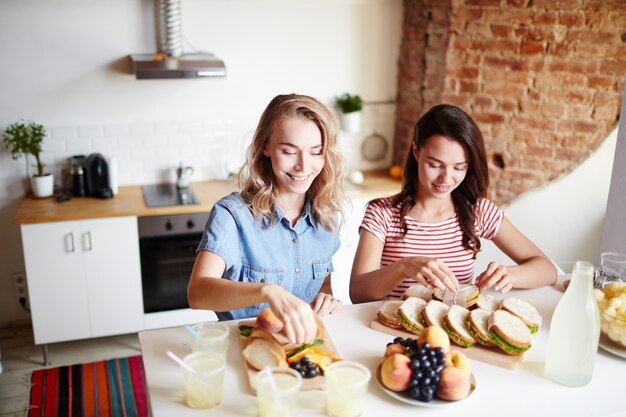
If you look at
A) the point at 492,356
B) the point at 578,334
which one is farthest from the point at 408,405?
the point at 578,334

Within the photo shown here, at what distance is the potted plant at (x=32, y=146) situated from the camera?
3408mm

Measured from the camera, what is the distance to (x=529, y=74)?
3402 mm

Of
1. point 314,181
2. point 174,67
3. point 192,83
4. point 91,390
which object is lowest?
point 91,390

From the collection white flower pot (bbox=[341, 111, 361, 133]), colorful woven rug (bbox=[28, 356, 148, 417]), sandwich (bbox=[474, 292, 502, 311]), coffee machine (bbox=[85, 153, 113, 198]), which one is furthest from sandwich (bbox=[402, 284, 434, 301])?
white flower pot (bbox=[341, 111, 361, 133])

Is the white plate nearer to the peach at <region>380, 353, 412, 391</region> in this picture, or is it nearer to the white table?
the white table

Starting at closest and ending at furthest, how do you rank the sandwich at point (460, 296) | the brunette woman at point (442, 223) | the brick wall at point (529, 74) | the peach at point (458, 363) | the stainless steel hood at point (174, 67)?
1. the peach at point (458, 363)
2. the sandwich at point (460, 296)
3. the brunette woman at point (442, 223)
4. the brick wall at point (529, 74)
5. the stainless steel hood at point (174, 67)

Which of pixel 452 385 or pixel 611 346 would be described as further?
pixel 611 346

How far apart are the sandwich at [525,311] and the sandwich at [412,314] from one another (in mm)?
230

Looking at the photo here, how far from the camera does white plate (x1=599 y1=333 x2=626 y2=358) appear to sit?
1530mm

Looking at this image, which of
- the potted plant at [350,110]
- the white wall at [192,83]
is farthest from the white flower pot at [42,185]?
the potted plant at [350,110]

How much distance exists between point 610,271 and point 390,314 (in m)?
0.70

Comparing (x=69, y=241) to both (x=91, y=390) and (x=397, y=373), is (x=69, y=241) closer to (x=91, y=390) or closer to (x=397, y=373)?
(x=91, y=390)

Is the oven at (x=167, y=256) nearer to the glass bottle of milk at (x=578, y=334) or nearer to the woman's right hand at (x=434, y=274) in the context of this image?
the woman's right hand at (x=434, y=274)

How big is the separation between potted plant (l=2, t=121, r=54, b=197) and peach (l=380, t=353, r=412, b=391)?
2.80m
